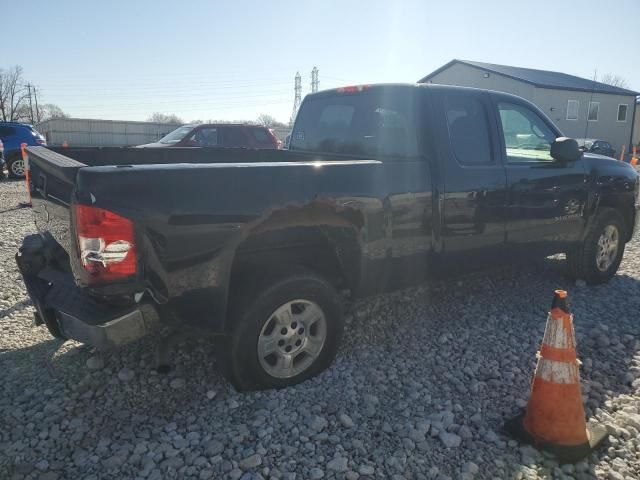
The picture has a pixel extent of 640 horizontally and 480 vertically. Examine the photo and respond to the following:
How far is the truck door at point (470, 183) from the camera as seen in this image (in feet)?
12.2

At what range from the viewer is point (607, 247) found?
213 inches

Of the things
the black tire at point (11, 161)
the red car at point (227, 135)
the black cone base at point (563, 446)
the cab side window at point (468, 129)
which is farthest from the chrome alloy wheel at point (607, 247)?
the black tire at point (11, 161)

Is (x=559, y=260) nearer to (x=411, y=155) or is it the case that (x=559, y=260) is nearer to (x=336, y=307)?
(x=411, y=155)

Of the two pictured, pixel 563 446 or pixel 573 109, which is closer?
pixel 563 446

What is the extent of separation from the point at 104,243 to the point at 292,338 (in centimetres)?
130

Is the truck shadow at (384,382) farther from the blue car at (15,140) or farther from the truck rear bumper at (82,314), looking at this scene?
the blue car at (15,140)

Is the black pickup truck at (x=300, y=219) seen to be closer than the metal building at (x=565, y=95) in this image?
Yes

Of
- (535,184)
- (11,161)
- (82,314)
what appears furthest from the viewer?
(11,161)

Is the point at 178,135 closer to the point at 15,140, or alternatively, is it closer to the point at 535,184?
the point at 15,140

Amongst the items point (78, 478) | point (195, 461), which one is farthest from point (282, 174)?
point (78, 478)

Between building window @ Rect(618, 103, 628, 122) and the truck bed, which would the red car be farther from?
building window @ Rect(618, 103, 628, 122)

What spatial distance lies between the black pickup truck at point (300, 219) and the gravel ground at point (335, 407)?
1.22 ft

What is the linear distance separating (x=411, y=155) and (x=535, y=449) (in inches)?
82.1

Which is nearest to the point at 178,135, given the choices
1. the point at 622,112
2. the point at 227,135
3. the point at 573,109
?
the point at 227,135
